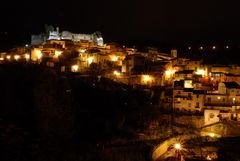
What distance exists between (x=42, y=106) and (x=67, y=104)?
2648mm

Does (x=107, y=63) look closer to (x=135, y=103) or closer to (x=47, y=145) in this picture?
(x=135, y=103)

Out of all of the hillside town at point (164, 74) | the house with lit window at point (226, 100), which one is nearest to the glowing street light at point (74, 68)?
the hillside town at point (164, 74)

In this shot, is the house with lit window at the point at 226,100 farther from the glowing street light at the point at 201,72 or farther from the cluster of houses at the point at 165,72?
the glowing street light at the point at 201,72

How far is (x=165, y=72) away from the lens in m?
40.6

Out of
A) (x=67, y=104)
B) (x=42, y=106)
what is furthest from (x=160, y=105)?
(x=42, y=106)

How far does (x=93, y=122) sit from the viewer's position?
30578 millimetres

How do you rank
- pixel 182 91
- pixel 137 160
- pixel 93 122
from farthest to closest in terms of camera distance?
pixel 182 91 → pixel 93 122 → pixel 137 160

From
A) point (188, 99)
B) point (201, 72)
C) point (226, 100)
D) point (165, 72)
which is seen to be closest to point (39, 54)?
point (165, 72)

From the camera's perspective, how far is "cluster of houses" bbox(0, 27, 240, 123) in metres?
32.2

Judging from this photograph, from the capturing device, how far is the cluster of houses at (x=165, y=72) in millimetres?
32219

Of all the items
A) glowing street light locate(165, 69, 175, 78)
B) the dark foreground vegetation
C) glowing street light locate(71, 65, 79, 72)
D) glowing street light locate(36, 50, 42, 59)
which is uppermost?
glowing street light locate(36, 50, 42, 59)

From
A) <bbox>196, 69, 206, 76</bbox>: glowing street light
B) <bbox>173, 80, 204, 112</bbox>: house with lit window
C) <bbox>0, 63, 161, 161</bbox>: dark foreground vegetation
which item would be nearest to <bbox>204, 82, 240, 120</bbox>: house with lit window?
Result: <bbox>173, 80, 204, 112</bbox>: house with lit window

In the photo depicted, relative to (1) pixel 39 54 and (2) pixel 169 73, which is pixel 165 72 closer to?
(2) pixel 169 73

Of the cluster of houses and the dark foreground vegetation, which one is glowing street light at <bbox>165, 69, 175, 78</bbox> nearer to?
the cluster of houses
